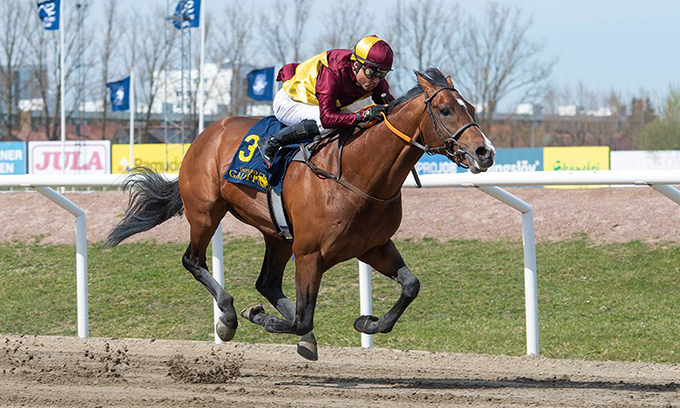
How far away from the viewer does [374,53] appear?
4.58m

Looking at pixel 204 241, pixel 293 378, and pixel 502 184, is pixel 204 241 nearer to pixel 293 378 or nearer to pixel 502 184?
pixel 293 378

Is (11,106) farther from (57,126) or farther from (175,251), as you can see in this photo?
(175,251)

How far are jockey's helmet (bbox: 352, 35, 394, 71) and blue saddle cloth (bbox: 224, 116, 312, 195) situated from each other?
0.57 meters

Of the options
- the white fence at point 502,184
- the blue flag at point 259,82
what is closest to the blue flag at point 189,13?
the blue flag at point 259,82

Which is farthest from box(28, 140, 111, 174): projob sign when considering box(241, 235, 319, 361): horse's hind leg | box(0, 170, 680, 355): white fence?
box(241, 235, 319, 361): horse's hind leg

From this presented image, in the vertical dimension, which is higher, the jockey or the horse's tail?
the jockey

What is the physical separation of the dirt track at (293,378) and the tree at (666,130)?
3129cm

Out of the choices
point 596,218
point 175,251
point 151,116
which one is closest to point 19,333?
point 175,251

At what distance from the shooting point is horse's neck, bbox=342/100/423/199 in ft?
14.8

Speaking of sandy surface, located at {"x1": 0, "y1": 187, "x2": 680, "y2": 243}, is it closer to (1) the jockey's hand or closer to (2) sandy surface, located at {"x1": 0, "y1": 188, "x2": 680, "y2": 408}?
(2) sandy surface, located at {"x1": 0, "y1": 188, "x2": 680, "y2": 408}

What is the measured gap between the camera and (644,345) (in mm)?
5898

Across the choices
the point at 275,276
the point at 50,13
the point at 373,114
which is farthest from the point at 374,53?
the point at 50,13

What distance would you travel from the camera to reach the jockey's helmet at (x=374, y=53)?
458 cm

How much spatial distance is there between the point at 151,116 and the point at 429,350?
3289 centimetres
